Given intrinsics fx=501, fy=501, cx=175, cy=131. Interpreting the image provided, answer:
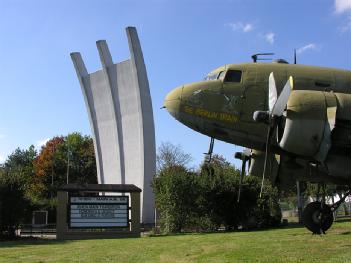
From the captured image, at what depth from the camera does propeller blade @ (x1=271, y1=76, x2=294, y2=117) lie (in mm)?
13617

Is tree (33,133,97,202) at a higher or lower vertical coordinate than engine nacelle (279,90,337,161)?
higher

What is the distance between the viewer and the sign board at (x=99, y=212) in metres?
30.1

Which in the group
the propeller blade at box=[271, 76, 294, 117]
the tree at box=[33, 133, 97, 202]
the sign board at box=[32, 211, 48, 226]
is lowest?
the sign board at box=[32, 211, 48, 226]

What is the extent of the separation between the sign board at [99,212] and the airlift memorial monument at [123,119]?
22.9m

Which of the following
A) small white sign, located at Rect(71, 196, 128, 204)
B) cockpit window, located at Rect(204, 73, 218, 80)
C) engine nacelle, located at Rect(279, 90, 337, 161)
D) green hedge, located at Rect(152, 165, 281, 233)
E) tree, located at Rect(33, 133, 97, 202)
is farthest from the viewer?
tree, located at Rect(33, 133, 97, 202)

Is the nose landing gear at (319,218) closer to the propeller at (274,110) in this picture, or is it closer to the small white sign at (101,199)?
the propeller at (274,110)

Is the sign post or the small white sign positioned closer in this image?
the sign post

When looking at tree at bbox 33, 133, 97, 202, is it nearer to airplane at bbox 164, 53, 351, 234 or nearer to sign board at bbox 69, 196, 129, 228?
sign board at bbox 69, 196, 129, 228

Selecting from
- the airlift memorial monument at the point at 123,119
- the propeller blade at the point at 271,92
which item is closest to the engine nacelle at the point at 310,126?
the propeller blade at the point at 271,92

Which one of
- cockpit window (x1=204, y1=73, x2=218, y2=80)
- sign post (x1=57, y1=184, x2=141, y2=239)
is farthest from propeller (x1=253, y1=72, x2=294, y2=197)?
sign post (x1=57, y1=184, x2=141, y2=239)

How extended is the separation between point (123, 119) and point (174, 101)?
146 ft

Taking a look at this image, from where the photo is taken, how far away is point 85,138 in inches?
3782

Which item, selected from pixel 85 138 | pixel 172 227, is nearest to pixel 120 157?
pixel 172 227

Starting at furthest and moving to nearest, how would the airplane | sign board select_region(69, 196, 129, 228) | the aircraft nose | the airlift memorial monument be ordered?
1. the airlift memorial monument
2. sign board select_region(69, 196, 129, 228)
3. the aircraft nose
4. the airplane
